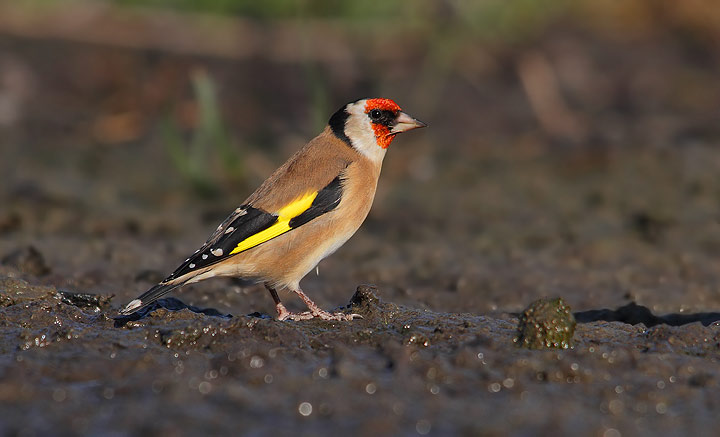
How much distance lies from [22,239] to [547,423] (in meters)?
4.59

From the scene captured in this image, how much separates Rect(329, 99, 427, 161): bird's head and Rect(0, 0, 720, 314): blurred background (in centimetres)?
101

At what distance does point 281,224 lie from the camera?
5.09 metres

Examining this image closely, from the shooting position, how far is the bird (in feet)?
16.1

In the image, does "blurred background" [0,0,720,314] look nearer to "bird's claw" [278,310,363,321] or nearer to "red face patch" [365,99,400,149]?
"bird's claw" [278,310,363,321]

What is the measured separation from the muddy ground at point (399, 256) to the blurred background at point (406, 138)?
31 millimetres

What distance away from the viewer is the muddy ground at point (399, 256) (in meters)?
3.72

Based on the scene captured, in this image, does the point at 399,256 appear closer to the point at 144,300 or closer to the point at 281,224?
the point at 281,224

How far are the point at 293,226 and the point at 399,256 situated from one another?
2034 mm

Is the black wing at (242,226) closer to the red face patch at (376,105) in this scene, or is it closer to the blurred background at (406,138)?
the red face patch at (376,105)

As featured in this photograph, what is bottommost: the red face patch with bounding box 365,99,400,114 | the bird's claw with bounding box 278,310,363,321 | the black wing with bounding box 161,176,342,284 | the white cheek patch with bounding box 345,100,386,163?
the bird's claw with bounding box 278,310,363,321

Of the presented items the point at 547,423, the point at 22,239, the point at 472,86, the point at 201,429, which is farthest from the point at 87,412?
the point at 472,86

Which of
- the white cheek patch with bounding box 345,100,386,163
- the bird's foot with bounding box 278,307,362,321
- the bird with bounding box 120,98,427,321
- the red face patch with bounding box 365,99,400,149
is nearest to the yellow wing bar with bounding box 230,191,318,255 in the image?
the bird with bounding box 120,98,427,321

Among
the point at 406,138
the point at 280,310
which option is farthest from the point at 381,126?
the point at 406,138

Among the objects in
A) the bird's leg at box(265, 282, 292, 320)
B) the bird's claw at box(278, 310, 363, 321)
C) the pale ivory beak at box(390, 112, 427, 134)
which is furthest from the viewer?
the pale ivory beak at box(390, 112, 427, 134)
